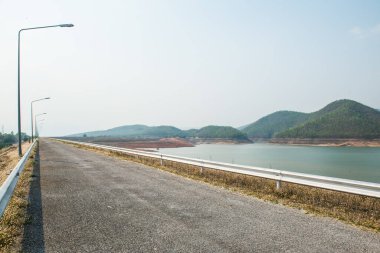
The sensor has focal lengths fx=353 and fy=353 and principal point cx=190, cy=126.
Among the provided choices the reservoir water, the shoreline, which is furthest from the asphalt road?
the shoreline

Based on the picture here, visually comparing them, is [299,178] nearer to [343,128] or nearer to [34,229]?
[34,229]

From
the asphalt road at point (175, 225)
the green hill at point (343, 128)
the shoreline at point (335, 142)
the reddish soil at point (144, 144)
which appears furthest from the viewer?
the green hill at point (343, 128)

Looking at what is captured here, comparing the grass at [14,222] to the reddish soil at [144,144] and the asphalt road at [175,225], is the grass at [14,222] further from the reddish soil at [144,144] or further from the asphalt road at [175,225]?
the reddish soil at [144,144]

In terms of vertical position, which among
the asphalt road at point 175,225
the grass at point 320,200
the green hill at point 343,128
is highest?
the green hill at point 343,128

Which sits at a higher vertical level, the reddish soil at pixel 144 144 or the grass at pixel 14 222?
the grass at pixel 14 222

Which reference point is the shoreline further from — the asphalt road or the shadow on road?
the shadow on road

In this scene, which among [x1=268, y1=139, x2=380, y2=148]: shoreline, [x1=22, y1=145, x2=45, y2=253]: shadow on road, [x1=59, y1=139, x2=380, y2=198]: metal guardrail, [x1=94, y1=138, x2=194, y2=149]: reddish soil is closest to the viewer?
[x1=22, y1=145, x2=45, y2=253]: shadow on road

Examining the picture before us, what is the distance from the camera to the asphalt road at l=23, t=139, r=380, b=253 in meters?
5.89

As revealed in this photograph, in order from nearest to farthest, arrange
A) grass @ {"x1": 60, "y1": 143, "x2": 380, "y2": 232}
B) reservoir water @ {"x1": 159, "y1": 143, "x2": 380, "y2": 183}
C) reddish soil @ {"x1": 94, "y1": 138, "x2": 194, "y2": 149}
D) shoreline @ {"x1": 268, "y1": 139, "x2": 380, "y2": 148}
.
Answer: grass @ {"x1": 60, "y1": 143, "x2": 380, "y2": 232}, reservoir water @ {"x1": 159, "y1": 143, "x2": 380, "y2": 183}, reddish soil @ {"x1": 94, "y1": 138, "x2": 194, "y2": 149}, shoreline @ {"x1": 268, "y1": 139, "x2": 380, "y2": 148}

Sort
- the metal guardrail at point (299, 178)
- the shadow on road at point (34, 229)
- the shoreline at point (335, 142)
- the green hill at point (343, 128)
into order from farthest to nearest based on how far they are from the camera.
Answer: the green hill at point (343, 128)
the shoreline at point (335, 142)
the metal guardrail at point (299, 178)
the shadow on road at point (34, 229)

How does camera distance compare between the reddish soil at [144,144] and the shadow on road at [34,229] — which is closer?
the shadow on road at [34,229]

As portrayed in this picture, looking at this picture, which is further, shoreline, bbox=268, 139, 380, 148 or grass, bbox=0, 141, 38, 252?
shoreline, bbox=268, 139, 380, 148

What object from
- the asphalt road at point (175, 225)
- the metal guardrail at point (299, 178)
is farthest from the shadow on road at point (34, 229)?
the metal guardrail at point (299, 178)

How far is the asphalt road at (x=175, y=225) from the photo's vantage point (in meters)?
5.89
